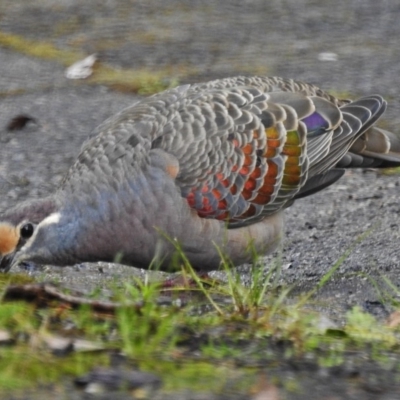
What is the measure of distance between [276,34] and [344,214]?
3.52 m

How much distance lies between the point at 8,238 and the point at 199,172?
0.97 meters

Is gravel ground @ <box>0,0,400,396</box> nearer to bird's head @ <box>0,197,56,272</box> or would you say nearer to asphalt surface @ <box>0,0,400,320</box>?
asphalt surface @ <box>0,0,400,320</box>

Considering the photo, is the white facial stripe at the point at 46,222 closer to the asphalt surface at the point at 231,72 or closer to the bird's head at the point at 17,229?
the bird's head at the point at 17,229

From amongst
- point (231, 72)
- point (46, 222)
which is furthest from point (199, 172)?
point (231, 72)

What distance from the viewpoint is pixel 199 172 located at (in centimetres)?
495

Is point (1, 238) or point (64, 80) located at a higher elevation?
point (1, 238)

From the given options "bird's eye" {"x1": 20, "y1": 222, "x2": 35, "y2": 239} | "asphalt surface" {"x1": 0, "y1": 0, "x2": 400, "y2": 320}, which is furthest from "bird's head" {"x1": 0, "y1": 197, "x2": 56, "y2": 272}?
"asphalt surface" {"x1": 0, "y1": 0, "x2": 400, "y2": 320}

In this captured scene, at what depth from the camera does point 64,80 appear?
8.48 meters

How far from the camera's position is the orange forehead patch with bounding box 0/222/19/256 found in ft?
15.0

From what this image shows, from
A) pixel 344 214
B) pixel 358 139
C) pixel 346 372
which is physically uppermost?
pixel 346 372

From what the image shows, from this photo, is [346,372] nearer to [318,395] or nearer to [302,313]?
[318,395]

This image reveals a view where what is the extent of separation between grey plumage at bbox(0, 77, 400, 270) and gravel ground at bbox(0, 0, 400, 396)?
384 millimetres

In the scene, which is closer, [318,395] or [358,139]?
[318,395]

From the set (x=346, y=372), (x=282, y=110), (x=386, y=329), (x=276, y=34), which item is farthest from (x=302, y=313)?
(x=276, y=34)
